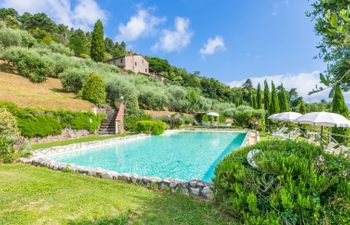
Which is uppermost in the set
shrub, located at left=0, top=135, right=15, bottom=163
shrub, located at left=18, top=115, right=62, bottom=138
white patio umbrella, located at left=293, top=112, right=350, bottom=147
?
white patio umbrella, located at left=293, top=112, right=350, bottom=147

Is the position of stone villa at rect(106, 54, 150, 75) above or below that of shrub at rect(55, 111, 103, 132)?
above

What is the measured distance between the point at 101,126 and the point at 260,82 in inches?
1012

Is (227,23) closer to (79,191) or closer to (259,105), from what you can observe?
(79,191)

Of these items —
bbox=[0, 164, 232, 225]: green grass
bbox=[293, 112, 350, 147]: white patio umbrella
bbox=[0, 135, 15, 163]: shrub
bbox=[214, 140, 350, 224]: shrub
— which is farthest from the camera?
bbox=[293, 112, 350, 147]: white patio umbrella

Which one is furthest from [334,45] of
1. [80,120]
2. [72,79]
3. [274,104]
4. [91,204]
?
[274,104]

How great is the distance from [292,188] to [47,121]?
44.3 ft

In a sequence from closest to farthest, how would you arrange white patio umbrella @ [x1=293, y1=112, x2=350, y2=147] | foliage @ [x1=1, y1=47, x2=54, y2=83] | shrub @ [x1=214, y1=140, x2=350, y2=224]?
shrub @ [x1=214, y1=140, x2=350, y2=224] → white patio umbrella @ [x1=293, y1=112, x2=350, y2=147] → foliage @ [x1=1, y1=47, x2=54, y2=83]

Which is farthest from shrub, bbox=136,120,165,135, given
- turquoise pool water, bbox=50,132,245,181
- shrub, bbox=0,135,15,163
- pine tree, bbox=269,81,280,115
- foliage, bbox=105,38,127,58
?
foliage, bbox=105,38,127,58

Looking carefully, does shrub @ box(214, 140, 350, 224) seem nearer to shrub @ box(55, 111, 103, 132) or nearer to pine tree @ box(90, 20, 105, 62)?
shrub @ box(55, 111, 103, 132)

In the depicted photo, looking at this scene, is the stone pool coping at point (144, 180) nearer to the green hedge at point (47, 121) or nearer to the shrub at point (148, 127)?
the green hedge at point (47, 121)

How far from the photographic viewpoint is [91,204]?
411 cm

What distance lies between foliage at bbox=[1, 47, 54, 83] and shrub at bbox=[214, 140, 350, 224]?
22328mm

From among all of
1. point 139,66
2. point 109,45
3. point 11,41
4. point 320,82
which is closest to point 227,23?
point 320,82

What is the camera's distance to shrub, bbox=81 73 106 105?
60.8 feet
